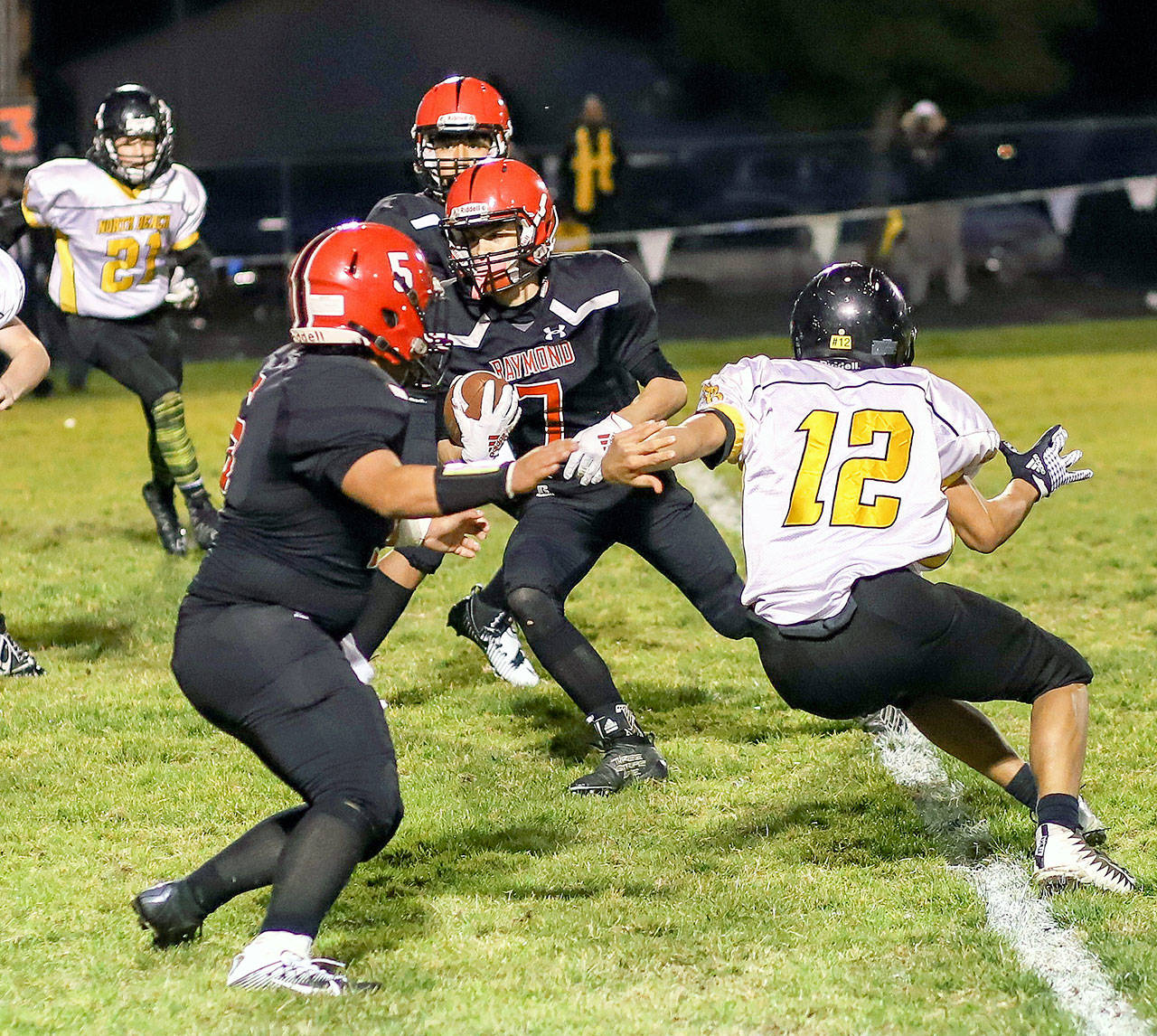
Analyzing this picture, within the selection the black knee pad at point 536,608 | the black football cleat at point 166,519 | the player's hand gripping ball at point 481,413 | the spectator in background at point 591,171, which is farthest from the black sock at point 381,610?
the spectator in background at point 591,171

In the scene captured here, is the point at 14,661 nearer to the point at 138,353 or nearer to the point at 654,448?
the point at 138,353

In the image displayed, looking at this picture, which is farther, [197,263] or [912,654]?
Result: [197,263]

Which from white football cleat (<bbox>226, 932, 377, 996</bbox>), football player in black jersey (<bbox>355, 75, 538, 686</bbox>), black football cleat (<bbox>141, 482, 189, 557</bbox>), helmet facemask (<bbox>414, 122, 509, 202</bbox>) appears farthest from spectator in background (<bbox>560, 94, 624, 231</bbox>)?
white football cleat (<bbox>226, 932, 377, 996</bbox>)

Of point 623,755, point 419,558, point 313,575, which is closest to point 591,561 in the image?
point 623,755

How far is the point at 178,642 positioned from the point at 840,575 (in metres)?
1.46

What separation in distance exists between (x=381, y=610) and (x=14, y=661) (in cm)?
152

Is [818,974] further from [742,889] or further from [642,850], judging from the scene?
[642,850]

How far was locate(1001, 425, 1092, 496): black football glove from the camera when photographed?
13.2 ft

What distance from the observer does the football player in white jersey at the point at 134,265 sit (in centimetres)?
788

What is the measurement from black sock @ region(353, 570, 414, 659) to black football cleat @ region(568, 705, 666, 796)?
977mm

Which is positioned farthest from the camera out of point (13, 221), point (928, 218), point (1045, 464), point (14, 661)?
point (928, 218)

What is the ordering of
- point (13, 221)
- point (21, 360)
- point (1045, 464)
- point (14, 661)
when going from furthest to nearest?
point (13, 221) < point (14, 661) < point (21, 360) < point (1045, 464)

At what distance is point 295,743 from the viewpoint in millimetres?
3318

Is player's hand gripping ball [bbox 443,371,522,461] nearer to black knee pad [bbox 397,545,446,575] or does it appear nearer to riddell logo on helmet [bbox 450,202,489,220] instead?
riddell logo on helmet [bbox 450,202,489,220]
